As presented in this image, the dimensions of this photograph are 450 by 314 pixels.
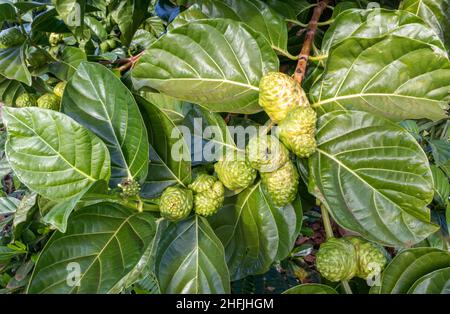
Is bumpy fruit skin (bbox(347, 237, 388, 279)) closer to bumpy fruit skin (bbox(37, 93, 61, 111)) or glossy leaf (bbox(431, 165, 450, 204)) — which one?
glossy leaf (bbox(431, 165, 450, 204))

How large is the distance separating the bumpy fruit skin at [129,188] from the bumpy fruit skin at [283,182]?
0.27 m

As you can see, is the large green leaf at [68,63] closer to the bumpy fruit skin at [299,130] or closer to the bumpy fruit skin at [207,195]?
the bumpy fruit skin at [207,195]

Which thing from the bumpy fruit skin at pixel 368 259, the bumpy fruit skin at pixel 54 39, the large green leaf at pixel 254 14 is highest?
the large green leaf at pixel 254 14

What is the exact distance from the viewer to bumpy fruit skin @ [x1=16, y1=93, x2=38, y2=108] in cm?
123

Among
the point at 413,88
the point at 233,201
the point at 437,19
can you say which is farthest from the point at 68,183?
the point at 437,19

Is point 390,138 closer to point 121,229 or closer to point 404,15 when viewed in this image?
point 404,15

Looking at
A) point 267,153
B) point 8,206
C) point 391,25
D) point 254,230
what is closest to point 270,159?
point 267,153

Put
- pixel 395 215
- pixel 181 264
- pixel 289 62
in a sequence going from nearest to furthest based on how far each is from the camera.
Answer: pixel 395 215 → pixel 181 264 → pixel 289 62

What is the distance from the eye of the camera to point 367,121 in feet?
2.51

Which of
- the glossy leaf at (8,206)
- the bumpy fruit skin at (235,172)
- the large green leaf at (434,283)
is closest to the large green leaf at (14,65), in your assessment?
the bumpy fruit skin at (235,172)

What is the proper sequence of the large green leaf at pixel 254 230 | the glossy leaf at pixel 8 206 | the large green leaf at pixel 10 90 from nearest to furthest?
the large green leaf at pixel 254 230 < the large green leaf at pixel 10 90 < the glossy leaf at pixel 8 206

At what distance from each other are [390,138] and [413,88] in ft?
0.38

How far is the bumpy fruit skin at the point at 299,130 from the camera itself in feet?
2.42

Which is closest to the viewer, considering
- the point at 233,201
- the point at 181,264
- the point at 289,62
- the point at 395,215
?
the point at 395,215
